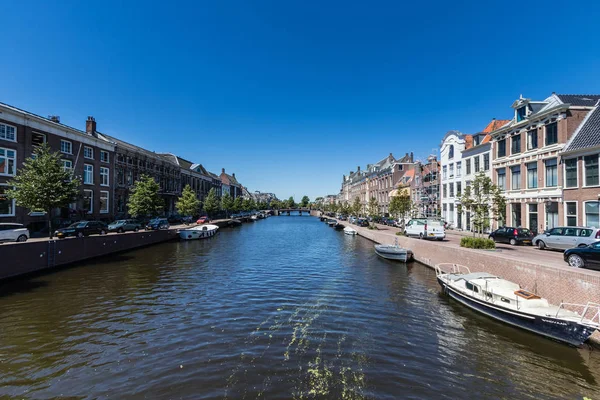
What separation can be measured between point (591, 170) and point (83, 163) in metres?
57.1

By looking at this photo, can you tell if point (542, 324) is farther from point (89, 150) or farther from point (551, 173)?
point (89, 150)

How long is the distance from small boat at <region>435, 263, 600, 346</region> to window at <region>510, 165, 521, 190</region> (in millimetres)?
24196

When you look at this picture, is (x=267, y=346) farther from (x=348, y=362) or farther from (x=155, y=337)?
(x=155, y=337)

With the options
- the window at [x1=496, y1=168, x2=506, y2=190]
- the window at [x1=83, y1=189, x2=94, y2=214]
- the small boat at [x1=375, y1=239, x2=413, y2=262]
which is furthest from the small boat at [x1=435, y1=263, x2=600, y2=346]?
the window at [x1=83, y1=189, x2=94, y2=214]

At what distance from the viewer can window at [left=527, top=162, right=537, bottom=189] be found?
30.2 meters

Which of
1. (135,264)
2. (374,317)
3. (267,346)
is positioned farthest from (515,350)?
(135,264)

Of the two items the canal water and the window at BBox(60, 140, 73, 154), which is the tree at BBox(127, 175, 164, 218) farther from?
the canal water

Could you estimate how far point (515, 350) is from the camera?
32.4 ft

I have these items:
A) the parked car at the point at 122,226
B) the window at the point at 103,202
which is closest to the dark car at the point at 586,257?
the parked car at the point at 122,226

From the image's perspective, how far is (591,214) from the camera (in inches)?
968

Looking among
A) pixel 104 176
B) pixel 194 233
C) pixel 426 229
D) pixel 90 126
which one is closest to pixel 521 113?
pixel 426 229

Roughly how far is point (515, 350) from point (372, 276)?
442 inches

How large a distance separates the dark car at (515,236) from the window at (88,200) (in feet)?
165

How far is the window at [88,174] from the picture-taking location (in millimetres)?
42062
